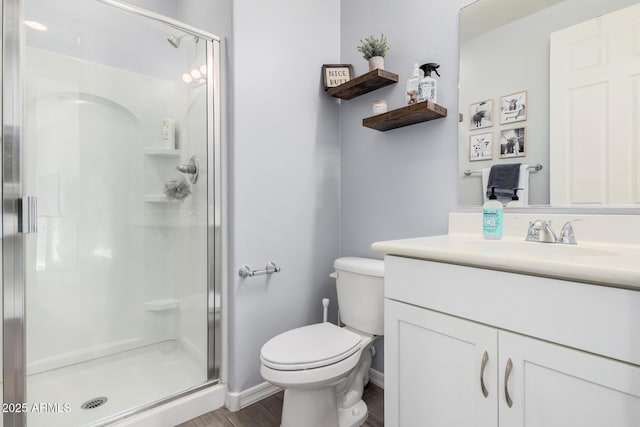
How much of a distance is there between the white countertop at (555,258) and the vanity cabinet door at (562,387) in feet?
0.58

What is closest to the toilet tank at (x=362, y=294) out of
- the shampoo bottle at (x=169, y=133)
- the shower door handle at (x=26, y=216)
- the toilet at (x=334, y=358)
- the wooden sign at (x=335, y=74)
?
the toilet at (x=334, y=358)

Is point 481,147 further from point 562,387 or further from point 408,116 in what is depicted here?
point 562,387

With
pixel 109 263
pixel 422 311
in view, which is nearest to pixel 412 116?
pixel 422 311

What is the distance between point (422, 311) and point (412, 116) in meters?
0.88

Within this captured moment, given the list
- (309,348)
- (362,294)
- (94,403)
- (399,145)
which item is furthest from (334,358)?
(94,403)

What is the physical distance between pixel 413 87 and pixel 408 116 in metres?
0.14

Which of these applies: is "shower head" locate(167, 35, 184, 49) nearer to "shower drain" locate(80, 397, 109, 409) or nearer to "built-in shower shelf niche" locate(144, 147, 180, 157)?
"built-in shower shelf niche" locate(144, 147, 180, 157)

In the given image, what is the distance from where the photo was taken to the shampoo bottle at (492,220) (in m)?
1.20

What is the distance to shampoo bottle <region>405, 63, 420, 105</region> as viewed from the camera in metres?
1.43

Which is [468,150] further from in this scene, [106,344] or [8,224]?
[106,344]

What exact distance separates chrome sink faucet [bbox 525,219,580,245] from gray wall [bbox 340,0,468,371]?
0.35 metres

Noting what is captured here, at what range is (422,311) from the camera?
0.99 metres

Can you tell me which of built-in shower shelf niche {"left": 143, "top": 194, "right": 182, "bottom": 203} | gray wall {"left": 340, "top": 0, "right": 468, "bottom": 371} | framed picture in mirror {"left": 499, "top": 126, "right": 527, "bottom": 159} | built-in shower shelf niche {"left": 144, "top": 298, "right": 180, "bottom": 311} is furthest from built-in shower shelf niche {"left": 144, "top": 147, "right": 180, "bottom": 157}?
framed picture in mirror {"left": 499, "top": 126, "right": 527, "bottom": 159}

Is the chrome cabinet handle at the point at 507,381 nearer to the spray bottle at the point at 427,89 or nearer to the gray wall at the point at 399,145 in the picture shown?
the gray wall at the point at 399,145
